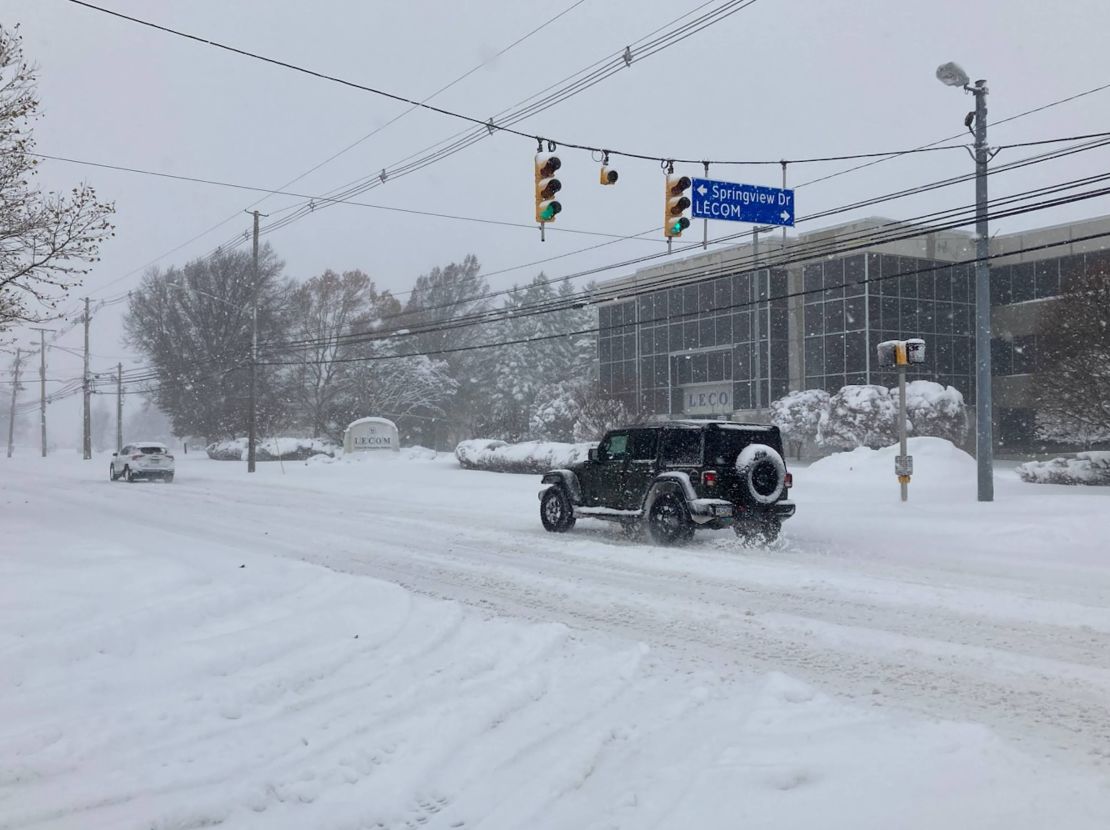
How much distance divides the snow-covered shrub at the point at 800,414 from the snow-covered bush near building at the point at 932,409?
3.32 metres

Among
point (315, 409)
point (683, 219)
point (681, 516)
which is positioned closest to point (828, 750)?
point (681, 516)

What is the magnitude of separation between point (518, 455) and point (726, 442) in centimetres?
1952

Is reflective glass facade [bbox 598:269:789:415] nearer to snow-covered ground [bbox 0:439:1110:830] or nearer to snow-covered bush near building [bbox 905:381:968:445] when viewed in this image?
snow-covered bush near building [bbox 905:381:968:445]

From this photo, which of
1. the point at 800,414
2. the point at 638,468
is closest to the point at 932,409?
the point at 800,414

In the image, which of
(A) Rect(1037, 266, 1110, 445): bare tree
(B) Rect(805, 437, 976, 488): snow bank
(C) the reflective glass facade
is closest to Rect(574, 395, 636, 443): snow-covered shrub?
(C) the reflective glass facade

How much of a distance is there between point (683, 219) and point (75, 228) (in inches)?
445

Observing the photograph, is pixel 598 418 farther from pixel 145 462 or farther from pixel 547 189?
pixel 547 189

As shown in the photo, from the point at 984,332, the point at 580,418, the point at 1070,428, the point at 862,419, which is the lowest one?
the point at 1070,428

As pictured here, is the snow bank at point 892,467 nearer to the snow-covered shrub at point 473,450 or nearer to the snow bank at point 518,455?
the snow bank at point 518,455

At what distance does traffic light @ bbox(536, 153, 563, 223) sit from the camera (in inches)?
587

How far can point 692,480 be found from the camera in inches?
529

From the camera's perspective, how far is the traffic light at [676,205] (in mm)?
15938

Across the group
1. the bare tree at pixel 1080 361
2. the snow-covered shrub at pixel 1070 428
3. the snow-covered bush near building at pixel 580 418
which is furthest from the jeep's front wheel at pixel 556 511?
the snow-covered bush near building at pixel 580 418

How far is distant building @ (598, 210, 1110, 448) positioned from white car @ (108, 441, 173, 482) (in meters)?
19.2
